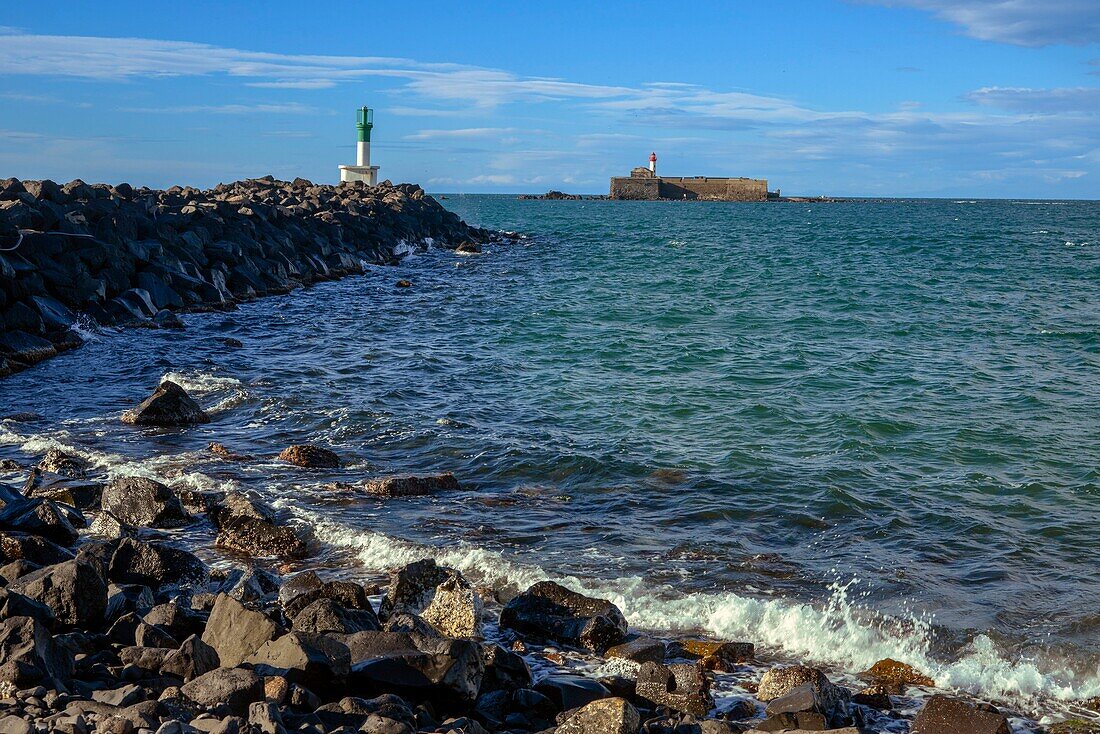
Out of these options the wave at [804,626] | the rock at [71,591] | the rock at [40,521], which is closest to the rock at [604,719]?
the wave at [804,626]

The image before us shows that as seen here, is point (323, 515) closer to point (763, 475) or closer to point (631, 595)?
point (631, 595)

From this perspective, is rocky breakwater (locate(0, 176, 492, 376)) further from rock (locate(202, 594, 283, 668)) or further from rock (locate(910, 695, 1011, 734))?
rock (locate(910, 695, 1011, 734))

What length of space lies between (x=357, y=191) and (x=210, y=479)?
144ft

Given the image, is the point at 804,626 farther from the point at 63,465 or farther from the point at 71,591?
the point at 63,465

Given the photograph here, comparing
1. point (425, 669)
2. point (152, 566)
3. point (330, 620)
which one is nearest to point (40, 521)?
point (152, 566)

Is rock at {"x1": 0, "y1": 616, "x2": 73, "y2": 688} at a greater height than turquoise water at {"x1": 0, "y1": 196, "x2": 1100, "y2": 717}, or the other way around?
rock at {"x1": 0, "y1": 616, "x2": 73, "y2": 688}

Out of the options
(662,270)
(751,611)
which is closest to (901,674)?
(751,611)

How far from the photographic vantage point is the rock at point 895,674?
22.3ft

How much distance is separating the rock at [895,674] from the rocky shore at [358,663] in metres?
0.02

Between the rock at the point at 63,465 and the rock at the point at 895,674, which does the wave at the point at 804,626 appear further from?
the rock at the point at 63,465

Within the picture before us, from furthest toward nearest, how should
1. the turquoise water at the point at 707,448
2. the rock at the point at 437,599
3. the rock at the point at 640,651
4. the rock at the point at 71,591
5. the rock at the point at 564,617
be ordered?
the turquoise water at the point at 707,448 → the rock at the point at 564,617 → the rock at the point at 437,599 → the rock at the point at 640,651 → the rock at the point at 71,591

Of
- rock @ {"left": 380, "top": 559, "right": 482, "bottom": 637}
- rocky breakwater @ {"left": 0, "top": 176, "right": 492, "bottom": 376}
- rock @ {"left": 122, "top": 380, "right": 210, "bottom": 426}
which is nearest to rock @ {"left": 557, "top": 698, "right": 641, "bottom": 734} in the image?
rock @ {"left": 380, "top": 559, "right": 482, "bottom": 637}

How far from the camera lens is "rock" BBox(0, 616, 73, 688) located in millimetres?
5082

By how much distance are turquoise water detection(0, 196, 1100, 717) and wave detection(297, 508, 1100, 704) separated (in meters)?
0.03
